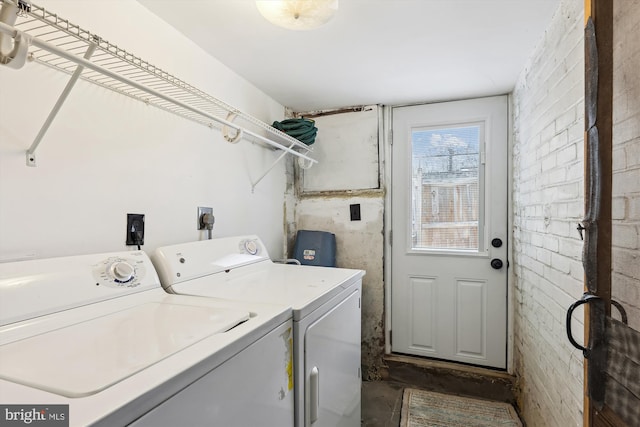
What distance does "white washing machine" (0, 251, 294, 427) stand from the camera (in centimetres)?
56

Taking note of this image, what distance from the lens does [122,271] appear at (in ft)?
3.68

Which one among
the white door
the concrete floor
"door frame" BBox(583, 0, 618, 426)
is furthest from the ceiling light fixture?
the concrete floor

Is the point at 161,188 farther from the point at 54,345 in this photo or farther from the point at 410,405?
the point at 410,405

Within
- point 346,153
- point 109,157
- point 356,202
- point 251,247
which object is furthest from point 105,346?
point 346,153

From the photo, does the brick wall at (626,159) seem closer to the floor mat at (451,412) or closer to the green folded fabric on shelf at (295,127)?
the floor mat at (451,412)

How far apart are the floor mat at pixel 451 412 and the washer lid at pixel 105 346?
181 centimetres

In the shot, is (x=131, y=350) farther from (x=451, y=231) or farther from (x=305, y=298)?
(x=451, y=231)

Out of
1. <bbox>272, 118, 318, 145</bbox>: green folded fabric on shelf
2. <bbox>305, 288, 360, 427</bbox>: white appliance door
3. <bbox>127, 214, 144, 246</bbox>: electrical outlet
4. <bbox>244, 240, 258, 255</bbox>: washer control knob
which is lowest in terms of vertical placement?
<bbox>305, 288, 360, 427</bbox>: white appliance door

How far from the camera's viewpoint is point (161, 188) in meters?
1.51

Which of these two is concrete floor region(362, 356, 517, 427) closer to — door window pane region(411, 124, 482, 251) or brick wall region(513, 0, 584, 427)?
brick wall region(513, 0, 584, 427)

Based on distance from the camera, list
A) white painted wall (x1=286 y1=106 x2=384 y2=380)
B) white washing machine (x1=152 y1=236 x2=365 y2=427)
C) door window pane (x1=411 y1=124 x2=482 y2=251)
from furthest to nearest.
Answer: white painted wall (x1=286 y1=106 x2=384 y2=380) → door window pane (x1=411 y1=124 x2=482 y2=251) → white washing machine (x1=152 y1=236 x2=365 y2=427)

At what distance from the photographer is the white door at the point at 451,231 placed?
2420mm

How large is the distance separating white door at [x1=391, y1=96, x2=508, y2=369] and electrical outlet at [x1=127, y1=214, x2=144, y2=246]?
6.37 feet

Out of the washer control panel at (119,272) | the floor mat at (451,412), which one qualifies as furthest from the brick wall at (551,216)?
the washer control panel at (119,272)
